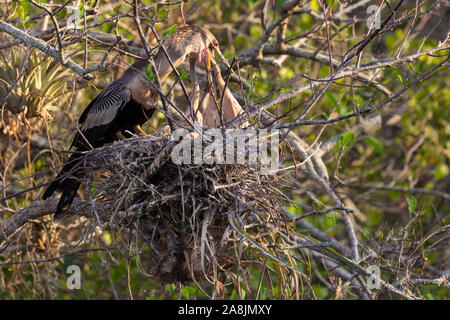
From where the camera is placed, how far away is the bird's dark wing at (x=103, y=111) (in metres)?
3.96

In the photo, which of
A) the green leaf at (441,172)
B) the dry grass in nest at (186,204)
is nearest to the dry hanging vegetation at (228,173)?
the dry grass in nest at (186,204)

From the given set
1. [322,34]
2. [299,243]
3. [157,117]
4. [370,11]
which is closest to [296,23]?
[322,34]

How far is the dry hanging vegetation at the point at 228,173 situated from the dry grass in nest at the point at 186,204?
1 centimetres

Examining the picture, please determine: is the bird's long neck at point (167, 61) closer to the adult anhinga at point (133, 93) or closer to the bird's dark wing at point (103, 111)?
the adult anhinga at point (133, 93)

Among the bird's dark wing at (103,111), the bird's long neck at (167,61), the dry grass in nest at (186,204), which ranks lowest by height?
the dry grass in nest at (186,204)

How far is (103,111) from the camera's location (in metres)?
3.97

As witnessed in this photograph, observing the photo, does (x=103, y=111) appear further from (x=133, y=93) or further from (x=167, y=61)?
(x=167, y=61)

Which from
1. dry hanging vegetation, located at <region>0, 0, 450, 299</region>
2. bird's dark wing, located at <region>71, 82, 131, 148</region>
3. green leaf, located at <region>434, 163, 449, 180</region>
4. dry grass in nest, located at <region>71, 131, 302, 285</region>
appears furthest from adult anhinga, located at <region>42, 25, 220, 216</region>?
green leaf, located at <region>434, 163, 449, 180</region>

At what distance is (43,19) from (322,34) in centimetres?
235

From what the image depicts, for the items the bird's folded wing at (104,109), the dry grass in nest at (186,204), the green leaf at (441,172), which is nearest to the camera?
the dry grass in nest at (186,204)

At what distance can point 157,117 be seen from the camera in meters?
4.99

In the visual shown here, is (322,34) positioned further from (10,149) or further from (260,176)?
(10,149)

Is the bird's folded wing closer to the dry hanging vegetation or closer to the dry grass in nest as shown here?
the dry hanging vegetation
